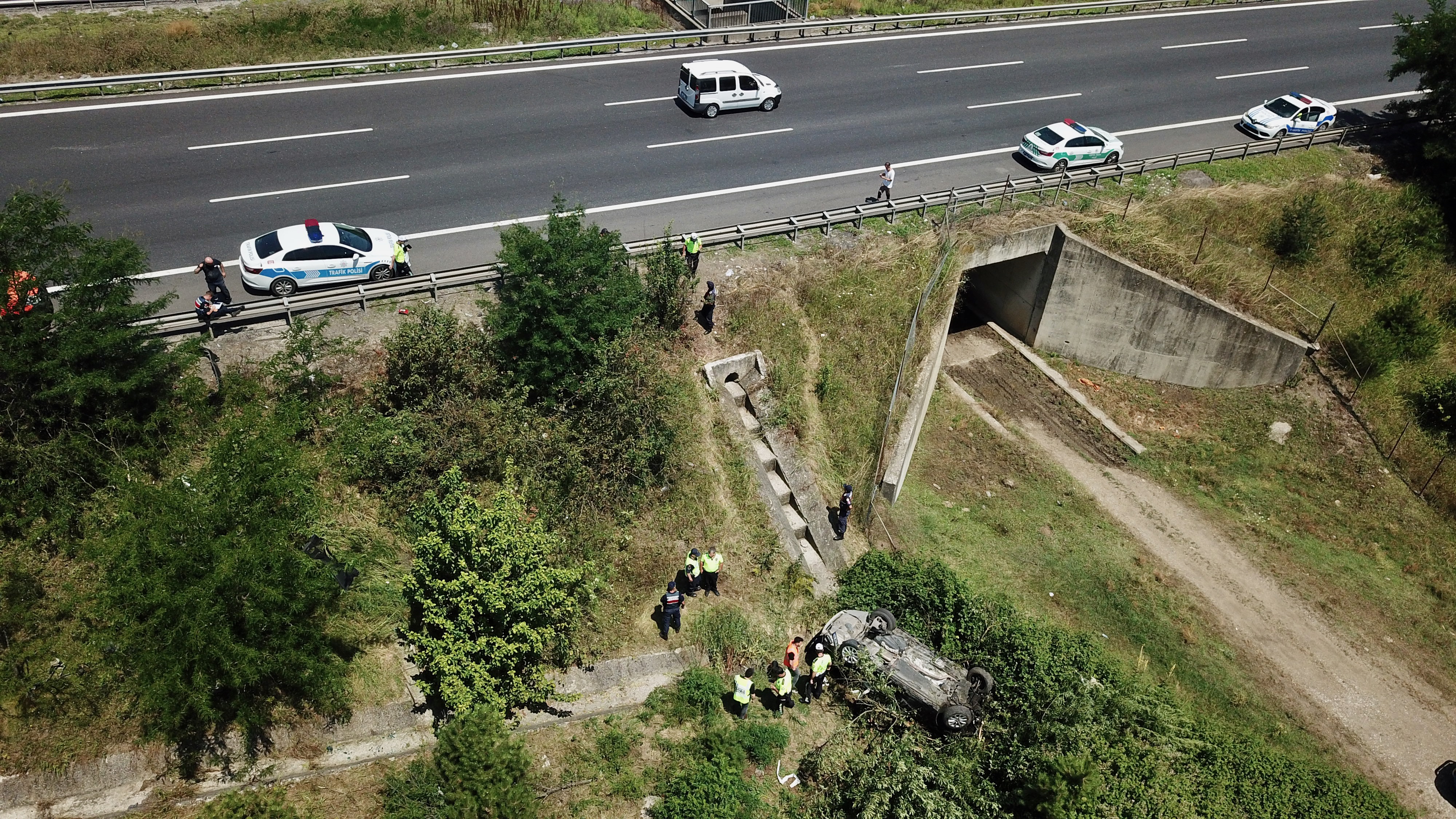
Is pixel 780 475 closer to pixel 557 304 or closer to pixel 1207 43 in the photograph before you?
pixel 557 304

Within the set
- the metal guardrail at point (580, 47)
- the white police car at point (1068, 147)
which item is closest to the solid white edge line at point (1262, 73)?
the metal guardrail at point (580, 47)

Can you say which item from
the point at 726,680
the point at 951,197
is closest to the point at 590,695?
the point at 726,680

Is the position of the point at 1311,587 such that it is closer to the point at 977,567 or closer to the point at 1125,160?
the point at 977,567

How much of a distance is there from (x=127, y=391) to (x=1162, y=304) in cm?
2595

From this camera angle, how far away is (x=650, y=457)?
58.2 ft

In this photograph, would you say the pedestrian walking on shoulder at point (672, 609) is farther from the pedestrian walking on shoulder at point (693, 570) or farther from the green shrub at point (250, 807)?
the green shrub at point (250, 807)

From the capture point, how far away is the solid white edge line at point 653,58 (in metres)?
24.0

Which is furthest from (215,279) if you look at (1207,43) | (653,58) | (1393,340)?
(1207,43)

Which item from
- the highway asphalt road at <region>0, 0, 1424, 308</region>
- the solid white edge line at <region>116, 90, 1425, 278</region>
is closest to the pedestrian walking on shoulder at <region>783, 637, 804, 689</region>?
the solid white edge line at <region>116, 90, 1425, 278</region>

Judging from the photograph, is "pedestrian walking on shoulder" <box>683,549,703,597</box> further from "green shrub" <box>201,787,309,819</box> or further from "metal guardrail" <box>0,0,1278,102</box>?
"metal guardrail" <box>0,0,1278,102</box>

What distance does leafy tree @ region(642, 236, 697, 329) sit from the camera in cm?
1966

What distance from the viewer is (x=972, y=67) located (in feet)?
107

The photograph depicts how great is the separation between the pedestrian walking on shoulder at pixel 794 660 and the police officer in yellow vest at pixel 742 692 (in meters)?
0.74

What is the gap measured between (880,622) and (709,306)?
807 centimetres
